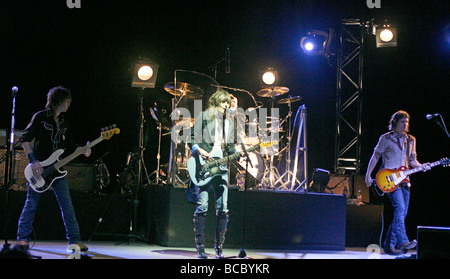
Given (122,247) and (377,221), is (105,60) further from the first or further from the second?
(377,221)

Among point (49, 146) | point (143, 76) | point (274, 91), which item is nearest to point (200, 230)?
point (49, 146)

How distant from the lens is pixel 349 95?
10141 mm

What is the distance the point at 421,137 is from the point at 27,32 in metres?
8.25

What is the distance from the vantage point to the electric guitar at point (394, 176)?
6629mm

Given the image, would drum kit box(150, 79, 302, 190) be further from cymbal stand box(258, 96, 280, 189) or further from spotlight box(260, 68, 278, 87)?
spotlight box(260, 68, 278, 87)

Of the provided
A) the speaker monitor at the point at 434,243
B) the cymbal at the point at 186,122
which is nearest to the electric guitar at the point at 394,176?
the speaker monitor at the point at 434,243

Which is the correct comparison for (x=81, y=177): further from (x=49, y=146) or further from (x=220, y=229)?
(x=220, y=229)

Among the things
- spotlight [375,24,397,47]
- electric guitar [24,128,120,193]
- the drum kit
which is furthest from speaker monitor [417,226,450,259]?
spotlight [375,24,397,47]

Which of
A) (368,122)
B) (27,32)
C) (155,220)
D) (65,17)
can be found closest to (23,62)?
(27,32)

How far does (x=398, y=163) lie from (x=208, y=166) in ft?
10.3

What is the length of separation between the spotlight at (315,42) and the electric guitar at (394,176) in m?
3.36

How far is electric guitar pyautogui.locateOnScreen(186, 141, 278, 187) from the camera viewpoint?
17.8ft

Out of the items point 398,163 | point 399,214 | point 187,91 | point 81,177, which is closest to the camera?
point 399,214

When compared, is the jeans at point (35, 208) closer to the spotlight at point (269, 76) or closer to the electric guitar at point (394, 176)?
the electric guitar at point (394, 176)
